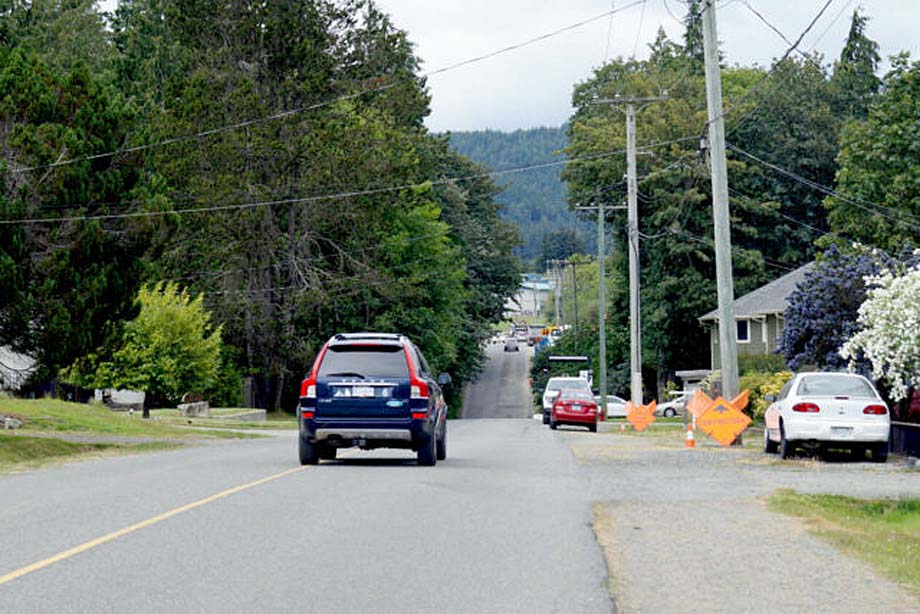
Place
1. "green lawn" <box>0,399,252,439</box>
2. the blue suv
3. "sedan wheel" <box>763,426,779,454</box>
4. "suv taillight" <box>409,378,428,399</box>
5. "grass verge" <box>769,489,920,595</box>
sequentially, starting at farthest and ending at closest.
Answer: "green lawn" <box>0,399,252,439</box> < "sedan wheel" <box>763,426,779,454</box> < "suv taillight" <box>409,378,428,399</box> < the blue suv < "grass verge" <box>769,489,920,595</box>

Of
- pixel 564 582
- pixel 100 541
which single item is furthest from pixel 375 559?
pixel 100 541

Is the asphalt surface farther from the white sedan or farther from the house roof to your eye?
the house roof

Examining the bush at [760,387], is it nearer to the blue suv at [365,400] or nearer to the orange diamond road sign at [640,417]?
the orange diamond road sign at [640,417]

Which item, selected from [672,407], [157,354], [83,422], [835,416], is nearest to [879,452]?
[835,416]

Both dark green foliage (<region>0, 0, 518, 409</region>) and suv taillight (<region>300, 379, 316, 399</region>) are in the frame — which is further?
dark green foliage (<region>0, 0, 518, 409</region>)

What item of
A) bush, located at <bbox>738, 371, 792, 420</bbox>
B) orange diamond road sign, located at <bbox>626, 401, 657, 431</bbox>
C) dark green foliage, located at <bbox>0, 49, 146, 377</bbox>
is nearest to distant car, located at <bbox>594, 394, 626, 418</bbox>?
bush, located at <bbox>738, 371, 792, 420</bbox>

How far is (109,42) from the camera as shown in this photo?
3172 inches

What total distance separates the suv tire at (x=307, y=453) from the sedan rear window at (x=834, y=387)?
29.4 feet

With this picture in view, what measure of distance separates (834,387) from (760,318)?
1755 inches

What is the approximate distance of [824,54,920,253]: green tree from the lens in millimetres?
52156

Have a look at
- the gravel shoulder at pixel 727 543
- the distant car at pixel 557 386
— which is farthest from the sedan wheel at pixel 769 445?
the distant car at pixel 557 386

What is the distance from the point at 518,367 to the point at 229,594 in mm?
126826

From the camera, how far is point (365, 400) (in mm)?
20859

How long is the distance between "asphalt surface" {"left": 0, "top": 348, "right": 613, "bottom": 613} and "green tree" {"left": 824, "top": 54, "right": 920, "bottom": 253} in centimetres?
3575
